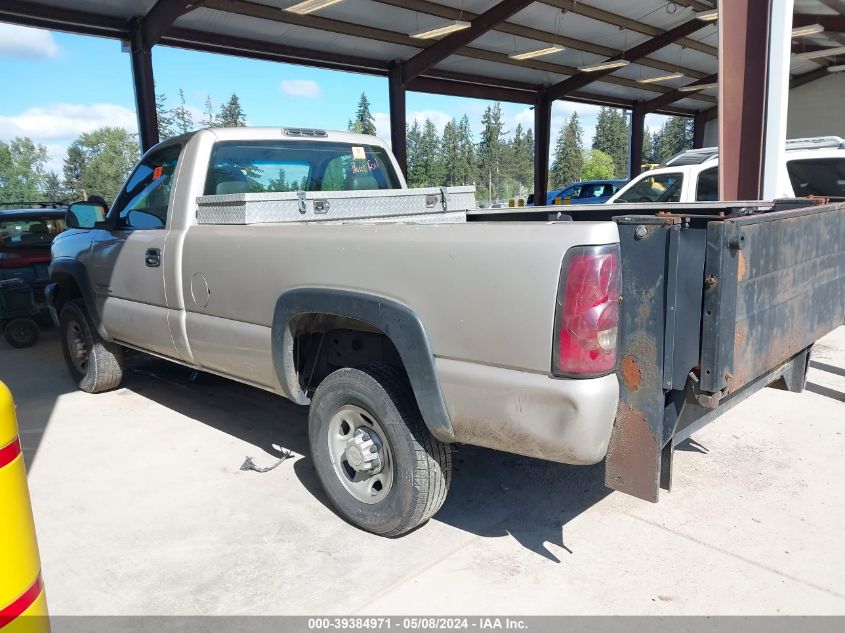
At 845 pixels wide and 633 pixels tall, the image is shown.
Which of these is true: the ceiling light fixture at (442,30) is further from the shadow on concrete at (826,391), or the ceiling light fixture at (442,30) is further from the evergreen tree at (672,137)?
the evergreen tree at (672,137)

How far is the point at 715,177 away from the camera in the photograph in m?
8.80

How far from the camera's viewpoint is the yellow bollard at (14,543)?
148cm

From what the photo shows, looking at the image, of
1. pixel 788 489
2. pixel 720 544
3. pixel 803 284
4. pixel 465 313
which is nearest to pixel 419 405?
pixel 465 313

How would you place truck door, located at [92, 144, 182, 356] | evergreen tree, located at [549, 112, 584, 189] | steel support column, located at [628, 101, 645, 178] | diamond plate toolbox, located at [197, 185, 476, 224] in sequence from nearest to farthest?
diamond plate toolbox, located at [197, 185, 476, 224]
truck door, located at [92, 144, 182, 356]
steel support column, located at [628, 101, 645, 178]
evergreen tree, located at [549, 112, 584, 189]

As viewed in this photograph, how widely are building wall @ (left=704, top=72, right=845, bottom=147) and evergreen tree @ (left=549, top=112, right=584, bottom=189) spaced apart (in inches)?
2376

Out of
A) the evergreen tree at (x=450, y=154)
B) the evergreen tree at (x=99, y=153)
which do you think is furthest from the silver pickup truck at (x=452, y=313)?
the evergreen tree at (x=99, y=153)

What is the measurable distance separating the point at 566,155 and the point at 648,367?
92932 mm

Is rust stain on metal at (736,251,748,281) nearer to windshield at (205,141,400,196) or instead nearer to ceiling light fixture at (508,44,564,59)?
windshield at (205,141,400,196)

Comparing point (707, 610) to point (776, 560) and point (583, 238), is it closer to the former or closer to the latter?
point (776, 560)

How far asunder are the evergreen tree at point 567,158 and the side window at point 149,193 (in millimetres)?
84902

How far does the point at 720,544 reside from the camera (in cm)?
308

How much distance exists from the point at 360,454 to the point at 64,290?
4.23m

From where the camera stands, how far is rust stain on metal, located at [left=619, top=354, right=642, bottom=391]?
97.7 inches

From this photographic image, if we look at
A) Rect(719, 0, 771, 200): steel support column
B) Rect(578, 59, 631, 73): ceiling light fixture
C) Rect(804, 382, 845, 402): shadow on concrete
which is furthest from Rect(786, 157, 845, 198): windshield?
Rect(578, 59, 631, 73): ceiling light fixture
